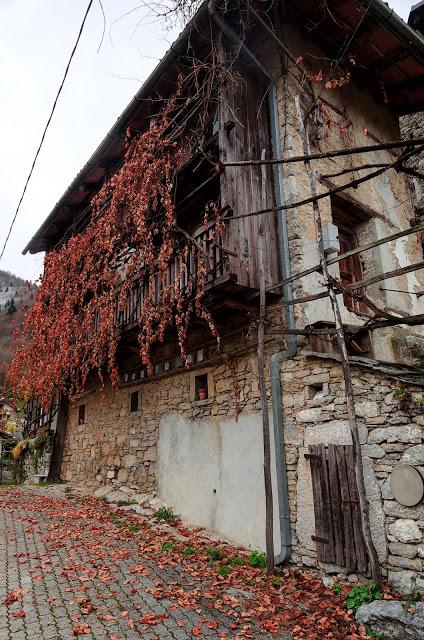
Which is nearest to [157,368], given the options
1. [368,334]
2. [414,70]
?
[368,334]

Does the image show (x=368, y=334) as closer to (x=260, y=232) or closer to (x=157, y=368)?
(x=260, y=232)

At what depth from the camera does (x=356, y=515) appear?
14.2ft

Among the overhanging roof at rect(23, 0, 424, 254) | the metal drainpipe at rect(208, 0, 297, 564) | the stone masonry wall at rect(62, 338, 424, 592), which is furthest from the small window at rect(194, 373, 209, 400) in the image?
the overhanging roof at rect(23, 0, 424, 254)

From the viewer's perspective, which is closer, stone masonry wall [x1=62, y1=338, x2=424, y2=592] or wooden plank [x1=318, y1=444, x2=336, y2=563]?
stone masonry wall [x1=62, y1=338, x2=424, y2=592]

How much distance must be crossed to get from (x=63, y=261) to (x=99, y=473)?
506cm

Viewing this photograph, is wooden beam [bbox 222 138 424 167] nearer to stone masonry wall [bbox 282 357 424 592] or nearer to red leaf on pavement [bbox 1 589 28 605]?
stone masonry wall [bbox 282 357 424 592]

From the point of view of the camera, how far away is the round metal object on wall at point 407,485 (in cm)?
390

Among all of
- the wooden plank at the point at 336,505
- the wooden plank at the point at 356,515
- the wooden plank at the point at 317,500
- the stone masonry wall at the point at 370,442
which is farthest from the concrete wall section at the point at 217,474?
the wooden plank at the point at 356,515

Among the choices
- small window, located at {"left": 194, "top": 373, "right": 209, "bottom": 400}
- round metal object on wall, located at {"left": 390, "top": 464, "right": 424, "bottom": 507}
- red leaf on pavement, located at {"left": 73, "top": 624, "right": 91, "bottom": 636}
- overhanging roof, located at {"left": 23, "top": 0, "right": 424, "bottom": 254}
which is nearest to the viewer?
red leaf on pavement, located at {"left": 73, "top": 624, "right": 91, "bottom": 636}

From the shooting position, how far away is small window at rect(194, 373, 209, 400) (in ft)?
22.7

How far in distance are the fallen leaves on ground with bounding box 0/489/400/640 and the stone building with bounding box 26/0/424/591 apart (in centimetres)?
45

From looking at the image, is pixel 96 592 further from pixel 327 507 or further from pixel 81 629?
pixel 327 507

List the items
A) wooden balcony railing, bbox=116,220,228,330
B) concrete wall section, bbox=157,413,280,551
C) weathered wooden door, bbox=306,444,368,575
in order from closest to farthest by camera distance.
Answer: weathered wooden door, bbox=306,444,368,575, concrete wall section, bbox=157,413,280,551, wooden balcony railing, bbox=116,220,228,330

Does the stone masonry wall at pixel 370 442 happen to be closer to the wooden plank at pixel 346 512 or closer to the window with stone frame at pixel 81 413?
the wooden plank at pixel 346 512
